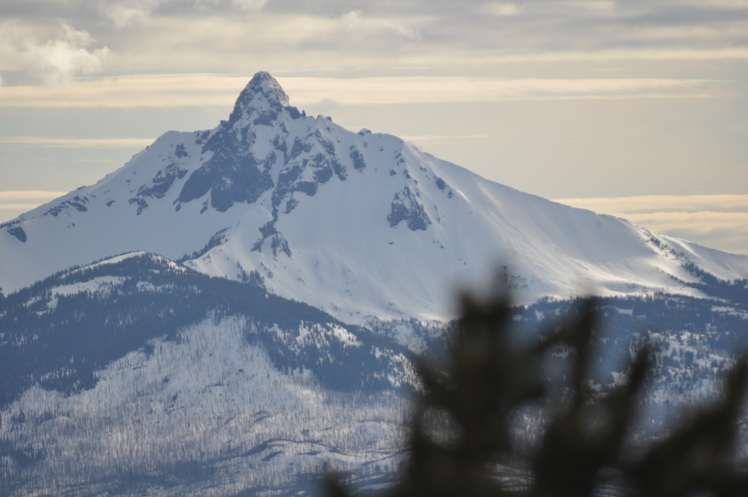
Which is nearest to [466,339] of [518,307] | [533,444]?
[518,307]

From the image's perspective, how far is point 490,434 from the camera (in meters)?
9.19

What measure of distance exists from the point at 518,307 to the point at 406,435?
5.03 feet

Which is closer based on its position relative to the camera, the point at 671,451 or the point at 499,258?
the point at 671,451

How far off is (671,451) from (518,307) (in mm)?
1958

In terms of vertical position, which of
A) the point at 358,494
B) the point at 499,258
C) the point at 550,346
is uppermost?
the point at 499,258

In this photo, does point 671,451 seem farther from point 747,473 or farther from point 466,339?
point 466,339

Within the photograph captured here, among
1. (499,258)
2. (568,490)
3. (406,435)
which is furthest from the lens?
(499,258)

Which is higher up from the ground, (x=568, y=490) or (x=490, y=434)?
(x=490, y=434)

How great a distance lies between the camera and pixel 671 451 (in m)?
9.43

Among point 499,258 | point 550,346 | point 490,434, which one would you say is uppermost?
point 499,258

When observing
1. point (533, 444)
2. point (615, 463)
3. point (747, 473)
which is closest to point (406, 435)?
point (533, 444)

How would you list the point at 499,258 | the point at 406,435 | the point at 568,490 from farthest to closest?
the point at 499,258 → the point at 568,490 → the point at 406,435

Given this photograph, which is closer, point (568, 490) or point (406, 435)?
point (406, 435)

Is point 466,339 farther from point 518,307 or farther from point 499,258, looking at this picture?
point 499,258
